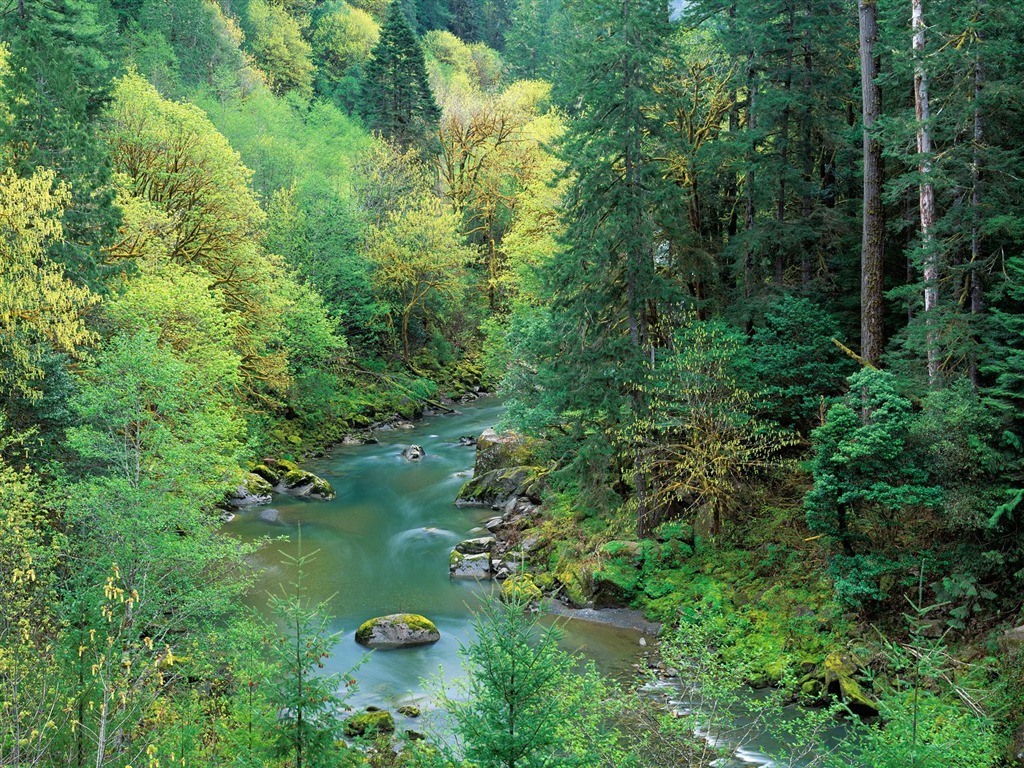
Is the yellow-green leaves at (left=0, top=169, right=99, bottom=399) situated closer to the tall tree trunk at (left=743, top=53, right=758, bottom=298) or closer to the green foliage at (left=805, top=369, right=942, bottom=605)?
the green foliage at (left=805, top=369, right=942, bottom=605)

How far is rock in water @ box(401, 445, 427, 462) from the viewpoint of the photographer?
31.8 m

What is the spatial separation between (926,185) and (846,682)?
8.92m

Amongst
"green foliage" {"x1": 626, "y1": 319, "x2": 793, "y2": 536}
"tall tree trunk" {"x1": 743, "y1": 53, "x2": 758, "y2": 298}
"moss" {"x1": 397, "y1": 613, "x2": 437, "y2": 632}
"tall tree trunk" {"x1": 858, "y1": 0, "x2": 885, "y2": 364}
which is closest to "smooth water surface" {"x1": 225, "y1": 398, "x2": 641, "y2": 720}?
"moss" {"x1": 397, "y1": 613, "x2": 437, "y2": 632}

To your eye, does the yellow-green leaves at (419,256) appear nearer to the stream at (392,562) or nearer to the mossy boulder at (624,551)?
the stream at (392,562)

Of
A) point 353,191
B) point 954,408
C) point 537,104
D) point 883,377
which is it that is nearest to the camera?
point 954,408

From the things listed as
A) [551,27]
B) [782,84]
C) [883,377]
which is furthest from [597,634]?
[551,27]

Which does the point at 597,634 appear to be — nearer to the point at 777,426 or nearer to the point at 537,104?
the point at 777,426

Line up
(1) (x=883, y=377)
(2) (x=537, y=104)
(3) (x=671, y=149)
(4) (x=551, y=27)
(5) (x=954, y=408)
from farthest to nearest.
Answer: (4) (x=551, y=27) < (2) (x=537, y=104) < (3) (x=671, y=149) < (1) (x=883, y=377) < (5) (x=954, y=408)

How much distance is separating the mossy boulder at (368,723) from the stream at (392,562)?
0.43m

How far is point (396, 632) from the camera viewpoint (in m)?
17.1

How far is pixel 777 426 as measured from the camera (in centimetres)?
1756

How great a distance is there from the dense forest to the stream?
0.85 metres

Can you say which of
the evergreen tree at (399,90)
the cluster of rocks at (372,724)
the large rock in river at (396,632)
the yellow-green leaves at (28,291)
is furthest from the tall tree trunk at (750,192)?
the evergreen tree at (399,90)

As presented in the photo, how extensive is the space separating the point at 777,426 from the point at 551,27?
6098cm
